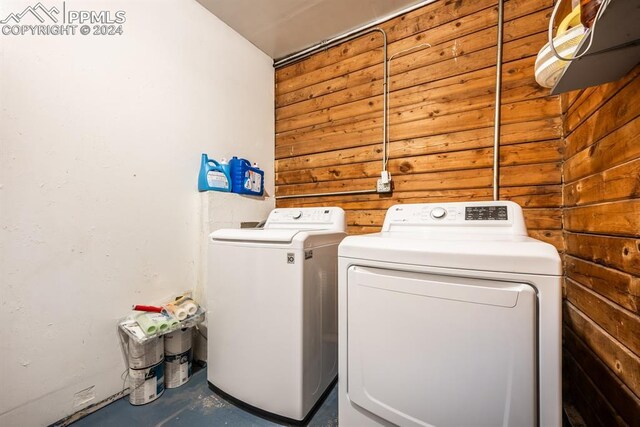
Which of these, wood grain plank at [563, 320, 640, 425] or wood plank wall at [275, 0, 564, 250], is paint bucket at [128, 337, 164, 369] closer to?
wood plank wall at [275, 0, 564, 250]

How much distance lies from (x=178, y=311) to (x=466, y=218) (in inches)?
64.2

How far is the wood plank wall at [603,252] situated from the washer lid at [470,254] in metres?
0.36

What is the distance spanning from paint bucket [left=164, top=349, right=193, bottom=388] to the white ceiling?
236 cm

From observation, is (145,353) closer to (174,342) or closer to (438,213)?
(174,342)

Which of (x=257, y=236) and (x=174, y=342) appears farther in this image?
(x=174, y=342)

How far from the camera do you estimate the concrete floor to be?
1.24 metres

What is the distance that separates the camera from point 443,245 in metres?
0.83

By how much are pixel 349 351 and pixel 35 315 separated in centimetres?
137

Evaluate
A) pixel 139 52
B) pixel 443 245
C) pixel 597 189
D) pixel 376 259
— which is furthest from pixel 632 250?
pixel 139 52

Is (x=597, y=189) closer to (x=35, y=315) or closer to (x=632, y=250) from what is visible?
(x=632, y=250)

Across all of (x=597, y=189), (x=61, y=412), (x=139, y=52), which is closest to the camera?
(x=597, y=189)

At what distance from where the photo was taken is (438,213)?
1.34m

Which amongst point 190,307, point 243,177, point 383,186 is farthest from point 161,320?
point 383,186

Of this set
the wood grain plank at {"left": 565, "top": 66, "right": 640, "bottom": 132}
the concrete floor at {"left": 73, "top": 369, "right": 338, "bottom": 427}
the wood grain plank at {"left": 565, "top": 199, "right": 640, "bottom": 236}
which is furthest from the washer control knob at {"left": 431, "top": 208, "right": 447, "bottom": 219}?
the concrete floor at {"left": 73, "top": 369, "right": 338, "bottom": 427}
